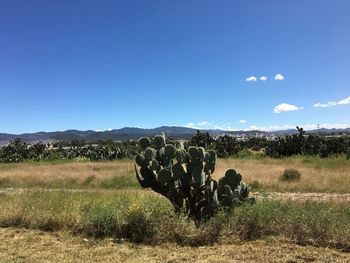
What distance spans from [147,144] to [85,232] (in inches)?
97.9

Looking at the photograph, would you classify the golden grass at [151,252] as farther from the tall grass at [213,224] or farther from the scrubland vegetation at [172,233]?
the tall grass at [213,224]

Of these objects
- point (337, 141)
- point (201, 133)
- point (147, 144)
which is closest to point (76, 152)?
point (201, 133)

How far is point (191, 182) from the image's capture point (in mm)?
7871

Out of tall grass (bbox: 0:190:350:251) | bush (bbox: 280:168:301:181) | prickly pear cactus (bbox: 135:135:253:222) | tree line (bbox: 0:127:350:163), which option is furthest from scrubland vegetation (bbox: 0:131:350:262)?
tree line (bbox: 0:127:350:163)

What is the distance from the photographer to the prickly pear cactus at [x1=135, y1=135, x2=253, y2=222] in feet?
25.3

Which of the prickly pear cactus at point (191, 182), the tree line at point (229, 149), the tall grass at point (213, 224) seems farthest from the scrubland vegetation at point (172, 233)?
the tree line at point (229, 149)

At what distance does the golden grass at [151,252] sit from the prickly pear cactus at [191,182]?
52.2 inches

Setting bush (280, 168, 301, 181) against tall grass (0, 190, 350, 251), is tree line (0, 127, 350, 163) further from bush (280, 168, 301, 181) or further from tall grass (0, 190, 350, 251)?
tall grass (0, 190, 350, 251)

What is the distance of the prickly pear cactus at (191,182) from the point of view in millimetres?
7715

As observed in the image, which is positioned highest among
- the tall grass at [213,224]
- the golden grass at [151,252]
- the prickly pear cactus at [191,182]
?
the prickly pear cactus at [191,182]

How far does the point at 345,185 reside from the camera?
15.7 meters

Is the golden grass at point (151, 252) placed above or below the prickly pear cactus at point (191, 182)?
below

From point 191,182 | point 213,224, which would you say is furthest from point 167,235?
point 191,182

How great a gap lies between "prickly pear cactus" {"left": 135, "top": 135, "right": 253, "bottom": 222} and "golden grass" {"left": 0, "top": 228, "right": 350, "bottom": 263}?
1.32 m
